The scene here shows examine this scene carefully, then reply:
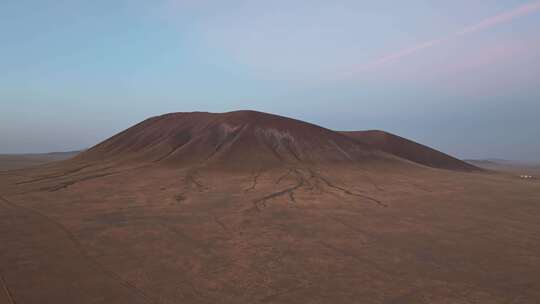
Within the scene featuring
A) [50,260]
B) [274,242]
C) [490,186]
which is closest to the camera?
[50,260]

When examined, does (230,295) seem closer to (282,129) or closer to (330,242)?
(330,242)

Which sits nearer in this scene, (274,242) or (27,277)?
(27,277)

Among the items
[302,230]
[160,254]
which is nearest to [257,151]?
[302,230]

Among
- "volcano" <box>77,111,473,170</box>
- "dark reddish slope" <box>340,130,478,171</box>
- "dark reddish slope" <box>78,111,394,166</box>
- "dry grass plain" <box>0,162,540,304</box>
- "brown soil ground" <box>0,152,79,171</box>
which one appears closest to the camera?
"dry grass plain" <box>0,162,540,304</box>

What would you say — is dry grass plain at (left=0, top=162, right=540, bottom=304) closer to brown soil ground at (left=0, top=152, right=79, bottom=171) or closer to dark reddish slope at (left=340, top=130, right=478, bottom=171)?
dark reddish slope at (left=340, top=130, right=478, bottom=171)

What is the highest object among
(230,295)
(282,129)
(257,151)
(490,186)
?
(282,129)

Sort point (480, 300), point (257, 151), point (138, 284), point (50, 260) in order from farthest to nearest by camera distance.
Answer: point (257, 151)
point (50, 260)
point (138, 284)
point (480, 300)

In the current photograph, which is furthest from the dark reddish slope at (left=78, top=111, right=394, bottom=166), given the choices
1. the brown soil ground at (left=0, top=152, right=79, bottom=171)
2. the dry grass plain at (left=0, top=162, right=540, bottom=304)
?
the brown soil ground at (left=0, top=152, right=79, bottom=171)
